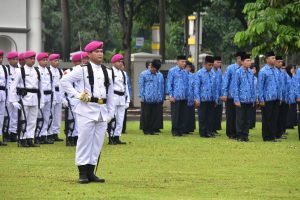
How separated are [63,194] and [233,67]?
12.2 meters

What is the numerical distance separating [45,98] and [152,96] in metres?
5.33

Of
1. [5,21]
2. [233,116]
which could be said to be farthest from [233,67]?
[5,21]

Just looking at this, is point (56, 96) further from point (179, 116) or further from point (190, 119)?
point (190, 119)

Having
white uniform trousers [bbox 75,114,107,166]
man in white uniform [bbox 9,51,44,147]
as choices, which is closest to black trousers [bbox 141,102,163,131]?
man in white uniform [bbox 9,51,44,147]

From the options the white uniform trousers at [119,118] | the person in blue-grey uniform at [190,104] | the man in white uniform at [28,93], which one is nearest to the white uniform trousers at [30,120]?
the man in white uniform at [28,93]

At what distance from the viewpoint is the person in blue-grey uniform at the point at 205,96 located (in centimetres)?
2814

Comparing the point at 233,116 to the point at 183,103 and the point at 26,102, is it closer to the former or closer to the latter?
the point at 183,103

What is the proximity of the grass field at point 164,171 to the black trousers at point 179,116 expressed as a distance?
322 centimetres

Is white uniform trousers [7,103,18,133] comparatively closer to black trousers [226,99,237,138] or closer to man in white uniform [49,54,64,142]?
man in white uniform [49,54,64,142]

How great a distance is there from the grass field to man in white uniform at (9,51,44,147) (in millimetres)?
633

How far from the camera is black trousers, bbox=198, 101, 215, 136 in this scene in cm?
2811

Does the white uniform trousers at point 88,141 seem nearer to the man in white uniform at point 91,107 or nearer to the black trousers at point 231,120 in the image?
the man in white uniform at point 91,107

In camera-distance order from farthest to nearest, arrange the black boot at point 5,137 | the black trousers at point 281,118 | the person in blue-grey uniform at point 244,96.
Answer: the black trousers at point 281,118 < the person in blue-grey uniform at point 244,96 < the black boot at point 5,137

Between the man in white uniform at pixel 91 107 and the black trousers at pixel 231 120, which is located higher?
the man in white uniform at pixel 91 107
